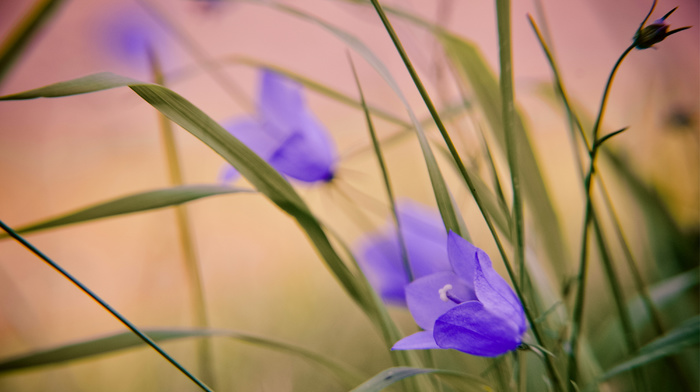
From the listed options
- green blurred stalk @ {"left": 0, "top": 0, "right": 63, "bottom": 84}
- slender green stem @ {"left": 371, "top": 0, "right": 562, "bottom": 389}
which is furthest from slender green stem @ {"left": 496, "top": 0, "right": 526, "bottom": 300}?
green blurred stalk @ {"left": 0, "top": 0, "right": 63, "bottom": 84}

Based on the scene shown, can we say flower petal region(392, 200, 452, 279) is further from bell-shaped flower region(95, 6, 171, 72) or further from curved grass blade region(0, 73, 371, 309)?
bell-shaped flower region(95, 6, 171, 72)

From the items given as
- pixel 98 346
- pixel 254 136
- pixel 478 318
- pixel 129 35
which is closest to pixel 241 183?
pixel 129 35

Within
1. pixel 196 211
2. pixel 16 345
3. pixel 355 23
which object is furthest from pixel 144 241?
pixel 355 23

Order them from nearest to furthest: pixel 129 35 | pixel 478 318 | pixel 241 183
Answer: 1. pixel 478 318
2. pixel 129 35
3. pixel 241 183

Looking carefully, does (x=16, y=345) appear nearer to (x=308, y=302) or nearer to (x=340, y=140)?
(x=308, y=302)

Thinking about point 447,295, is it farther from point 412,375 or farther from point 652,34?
point 652,34
